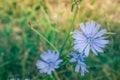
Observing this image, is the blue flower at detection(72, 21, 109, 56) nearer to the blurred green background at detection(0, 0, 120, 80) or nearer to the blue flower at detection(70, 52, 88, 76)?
the blue flower at detection(70, 52, 88, 76)

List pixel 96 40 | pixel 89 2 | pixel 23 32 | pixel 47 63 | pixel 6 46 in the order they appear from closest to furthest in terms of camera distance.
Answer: pixel 96 40 → pixel 47 63 → pixel 6 46 → pixel 23 32 → pixel 89 2

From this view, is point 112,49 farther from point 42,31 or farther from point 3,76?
point 3,76

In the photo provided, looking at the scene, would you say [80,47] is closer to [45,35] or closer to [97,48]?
[97,48]

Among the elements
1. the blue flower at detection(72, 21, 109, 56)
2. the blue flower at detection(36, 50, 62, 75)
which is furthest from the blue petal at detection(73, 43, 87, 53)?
the blue flower at detection(36, 50, 62, 75)

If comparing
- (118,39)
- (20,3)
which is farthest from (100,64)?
(20,3)

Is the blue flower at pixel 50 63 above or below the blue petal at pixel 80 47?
below

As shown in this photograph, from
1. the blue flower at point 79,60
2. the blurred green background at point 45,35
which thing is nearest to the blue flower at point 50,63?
the blue flower at point 79,60

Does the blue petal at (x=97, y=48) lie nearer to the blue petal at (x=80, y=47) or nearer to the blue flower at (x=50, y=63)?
the blue petal at (x=80, y=47)

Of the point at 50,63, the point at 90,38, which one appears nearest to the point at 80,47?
the point at 90,38
